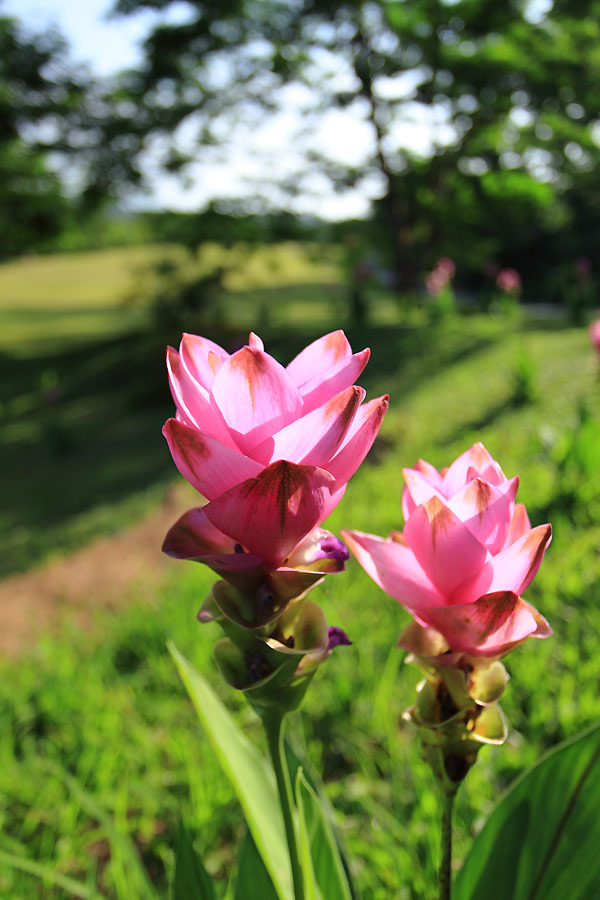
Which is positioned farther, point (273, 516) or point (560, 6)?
point (560, 6)

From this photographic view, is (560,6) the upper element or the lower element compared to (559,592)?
upper

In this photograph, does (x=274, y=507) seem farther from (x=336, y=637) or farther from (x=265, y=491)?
(x=336, y=637)

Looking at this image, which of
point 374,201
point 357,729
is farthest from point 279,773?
point 374,201

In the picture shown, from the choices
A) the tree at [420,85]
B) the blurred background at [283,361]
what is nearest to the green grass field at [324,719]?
A: the blurred background at [283,361]

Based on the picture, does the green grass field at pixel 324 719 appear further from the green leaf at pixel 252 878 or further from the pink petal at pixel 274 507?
the pink petal at pixel 274 507

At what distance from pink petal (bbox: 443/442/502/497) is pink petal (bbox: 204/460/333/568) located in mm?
213

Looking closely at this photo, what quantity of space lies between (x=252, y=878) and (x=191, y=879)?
78 millimetres

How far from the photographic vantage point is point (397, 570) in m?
0.60

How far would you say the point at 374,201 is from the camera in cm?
1212

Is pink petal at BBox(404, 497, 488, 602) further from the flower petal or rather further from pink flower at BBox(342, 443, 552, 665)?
the flower petal

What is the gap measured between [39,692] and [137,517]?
3.09 meters

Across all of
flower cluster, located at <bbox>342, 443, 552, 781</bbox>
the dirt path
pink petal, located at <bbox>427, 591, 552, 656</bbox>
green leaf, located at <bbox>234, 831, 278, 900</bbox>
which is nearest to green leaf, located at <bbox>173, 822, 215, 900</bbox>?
green leaf, located at <bbox>234, 831, 278, 900</bbox>

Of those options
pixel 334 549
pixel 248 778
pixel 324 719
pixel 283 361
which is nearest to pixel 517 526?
pixel 334 549

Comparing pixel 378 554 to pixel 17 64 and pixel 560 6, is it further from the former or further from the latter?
pixel 17 64
